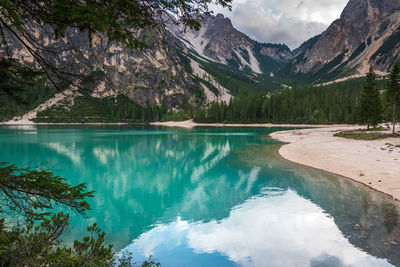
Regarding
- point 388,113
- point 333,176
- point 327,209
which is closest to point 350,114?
point 388,113

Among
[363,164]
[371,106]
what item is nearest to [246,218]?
[363,164]

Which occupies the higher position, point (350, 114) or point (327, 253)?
point (350, 114)

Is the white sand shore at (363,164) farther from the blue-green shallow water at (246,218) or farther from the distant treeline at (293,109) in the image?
the distant treeline at (293,109)

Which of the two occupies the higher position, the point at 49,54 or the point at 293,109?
the point at 293,109

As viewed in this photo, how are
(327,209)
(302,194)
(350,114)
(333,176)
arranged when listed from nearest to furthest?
(327,209) → (302,194) → (333,176) → (350,114)

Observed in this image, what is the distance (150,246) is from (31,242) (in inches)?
294

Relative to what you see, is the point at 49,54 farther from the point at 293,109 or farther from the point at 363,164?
the point at 293,109

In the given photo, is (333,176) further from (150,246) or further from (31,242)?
(31,242)

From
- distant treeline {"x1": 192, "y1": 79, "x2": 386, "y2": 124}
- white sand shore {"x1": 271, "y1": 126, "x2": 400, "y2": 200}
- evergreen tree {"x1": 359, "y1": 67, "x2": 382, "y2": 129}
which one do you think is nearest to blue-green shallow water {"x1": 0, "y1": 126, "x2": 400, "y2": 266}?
white sand shore {"x1": 271, "y1": 126, "x2": 400, "y2": 200}

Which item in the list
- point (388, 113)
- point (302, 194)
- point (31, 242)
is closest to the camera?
point (31, 242)

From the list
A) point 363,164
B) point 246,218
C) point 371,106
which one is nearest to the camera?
point 246,218

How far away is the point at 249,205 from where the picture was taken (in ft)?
59.2

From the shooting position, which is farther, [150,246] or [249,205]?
[249,205]

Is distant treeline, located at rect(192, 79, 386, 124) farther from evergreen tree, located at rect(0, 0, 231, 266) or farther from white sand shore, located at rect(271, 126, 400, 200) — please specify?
evergreen tree, located at rect(0, 0, 231, 266)
